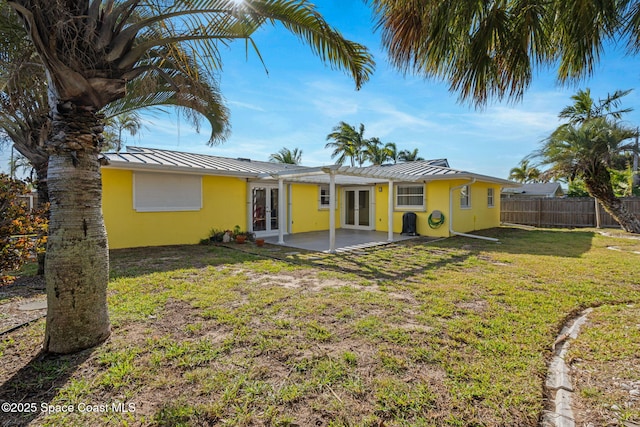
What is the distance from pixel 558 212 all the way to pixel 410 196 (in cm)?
1133

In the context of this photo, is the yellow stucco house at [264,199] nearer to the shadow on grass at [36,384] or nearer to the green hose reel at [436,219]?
the green hose reel at [436,219]

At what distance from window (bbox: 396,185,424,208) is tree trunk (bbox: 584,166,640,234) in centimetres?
818

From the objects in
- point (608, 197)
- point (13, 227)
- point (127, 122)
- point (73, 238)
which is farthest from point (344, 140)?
point (73, 238)

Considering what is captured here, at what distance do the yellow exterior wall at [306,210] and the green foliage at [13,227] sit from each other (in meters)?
10.1

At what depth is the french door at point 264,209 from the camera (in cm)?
1292

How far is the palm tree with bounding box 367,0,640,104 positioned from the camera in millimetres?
2484

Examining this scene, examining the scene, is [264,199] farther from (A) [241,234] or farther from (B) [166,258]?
(B) [166,258]

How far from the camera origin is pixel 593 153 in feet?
44.0

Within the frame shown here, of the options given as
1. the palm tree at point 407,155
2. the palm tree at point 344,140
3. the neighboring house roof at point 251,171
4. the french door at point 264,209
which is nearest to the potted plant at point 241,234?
the french door at point 264,209

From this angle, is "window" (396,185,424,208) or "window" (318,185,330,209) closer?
"window" (396,185,424,208)

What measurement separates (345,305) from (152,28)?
4.56 meters

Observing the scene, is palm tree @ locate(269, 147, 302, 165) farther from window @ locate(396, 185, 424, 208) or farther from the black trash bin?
the black trash bin

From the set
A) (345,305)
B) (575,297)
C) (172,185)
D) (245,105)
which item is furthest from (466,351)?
(172,185)

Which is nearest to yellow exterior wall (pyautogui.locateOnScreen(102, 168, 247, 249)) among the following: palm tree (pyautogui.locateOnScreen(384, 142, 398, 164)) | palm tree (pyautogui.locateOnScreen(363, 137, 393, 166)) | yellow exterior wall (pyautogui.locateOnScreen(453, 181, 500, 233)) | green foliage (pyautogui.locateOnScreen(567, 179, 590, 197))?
yellow exterior wall (pyautogui.locateOnScreen(453, 181, 500, 233))
